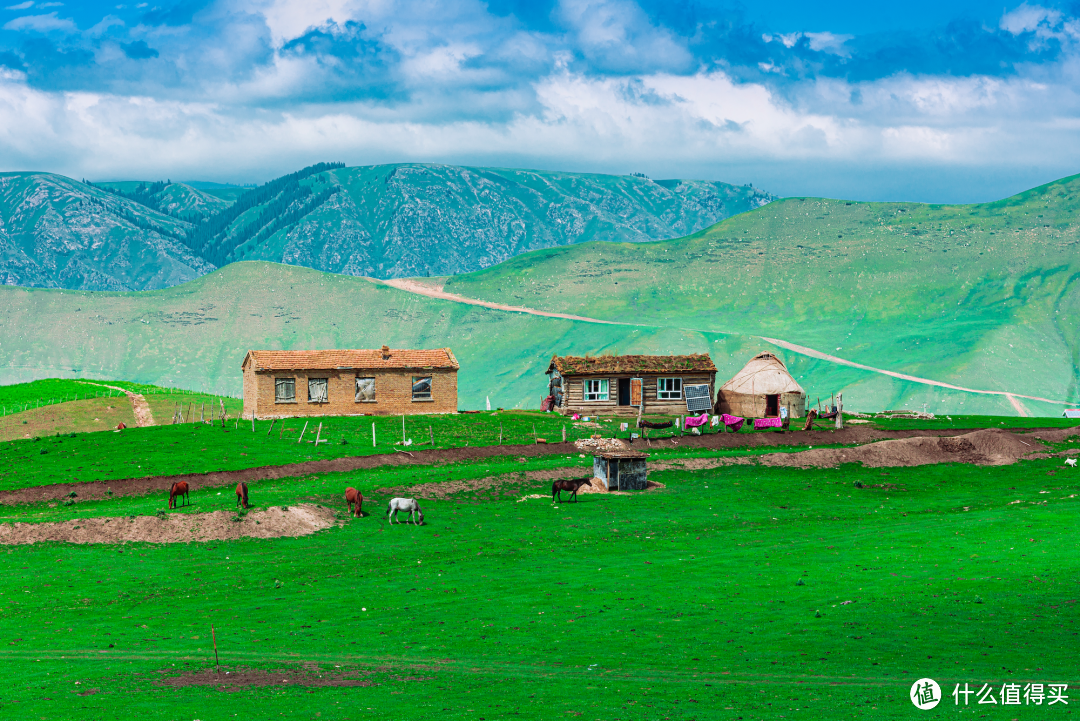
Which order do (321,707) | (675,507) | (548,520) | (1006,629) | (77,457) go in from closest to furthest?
(321,707), (1006,629), (548,520), (675,507), (77,457)

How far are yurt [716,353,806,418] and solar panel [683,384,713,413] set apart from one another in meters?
2.71

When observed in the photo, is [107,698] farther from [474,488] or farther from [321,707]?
[474,488]

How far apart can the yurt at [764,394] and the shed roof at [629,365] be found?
10.8 ft

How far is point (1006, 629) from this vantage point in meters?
28.9

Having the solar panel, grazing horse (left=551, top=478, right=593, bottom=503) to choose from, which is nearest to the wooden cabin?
the solar panel

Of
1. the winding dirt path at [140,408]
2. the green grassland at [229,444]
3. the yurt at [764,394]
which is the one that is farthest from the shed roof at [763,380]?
the winding dirt path at [140,408]

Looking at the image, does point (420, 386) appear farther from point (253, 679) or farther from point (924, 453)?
point (253, 679)

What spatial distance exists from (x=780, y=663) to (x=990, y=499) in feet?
117

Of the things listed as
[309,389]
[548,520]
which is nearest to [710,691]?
[548,520]

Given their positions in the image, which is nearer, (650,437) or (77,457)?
(77,457)

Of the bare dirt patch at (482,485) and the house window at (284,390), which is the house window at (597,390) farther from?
the bare dirt patch at (482,485)

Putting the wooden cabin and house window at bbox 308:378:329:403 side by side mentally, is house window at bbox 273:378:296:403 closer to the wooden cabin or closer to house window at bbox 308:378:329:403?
house window at bbox 308:378:329:403

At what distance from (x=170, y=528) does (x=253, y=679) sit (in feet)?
75.0

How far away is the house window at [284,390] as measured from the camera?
8844 cm
